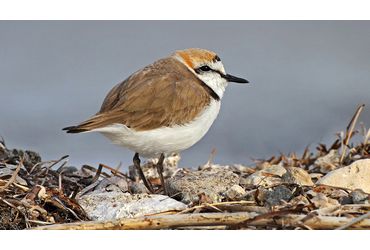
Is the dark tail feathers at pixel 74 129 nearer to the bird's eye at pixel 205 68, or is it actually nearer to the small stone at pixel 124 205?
the small stone at pixel 124 205

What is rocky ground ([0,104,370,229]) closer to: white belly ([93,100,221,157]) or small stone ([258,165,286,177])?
small stone ([258,165,286,177])

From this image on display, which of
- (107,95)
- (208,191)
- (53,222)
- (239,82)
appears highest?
(239,82)

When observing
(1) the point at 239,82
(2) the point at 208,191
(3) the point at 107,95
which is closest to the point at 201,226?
(2) the point at 208,191

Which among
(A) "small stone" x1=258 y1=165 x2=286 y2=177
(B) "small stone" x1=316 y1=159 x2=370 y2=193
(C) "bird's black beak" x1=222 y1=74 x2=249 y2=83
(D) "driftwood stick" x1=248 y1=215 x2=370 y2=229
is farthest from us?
(C) "bird's black beak" x1=222 y1=74 x2=249 y2=83

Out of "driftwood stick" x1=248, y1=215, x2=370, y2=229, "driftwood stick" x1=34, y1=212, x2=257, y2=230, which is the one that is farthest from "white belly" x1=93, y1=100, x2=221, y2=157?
"driftwood stick" x1=248, y1=215, x2=370, y2=229

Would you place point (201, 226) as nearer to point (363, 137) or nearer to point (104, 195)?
point (104, 195)
